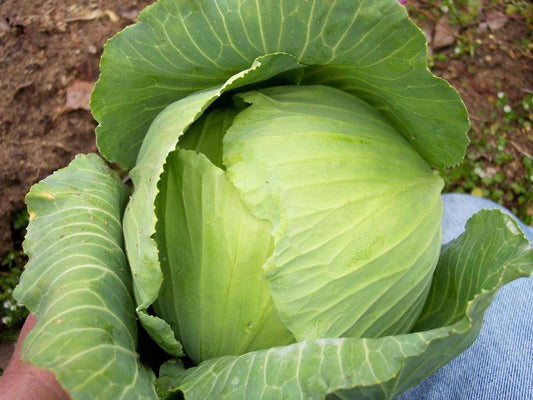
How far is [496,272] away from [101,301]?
0.84 meters

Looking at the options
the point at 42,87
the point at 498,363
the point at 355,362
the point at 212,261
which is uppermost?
the point at 42,87

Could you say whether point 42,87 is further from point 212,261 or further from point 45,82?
point 212,261

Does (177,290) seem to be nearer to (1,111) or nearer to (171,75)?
(171,75)

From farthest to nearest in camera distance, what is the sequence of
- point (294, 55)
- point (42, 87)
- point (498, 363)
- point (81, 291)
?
point (42, 87), point (498, 363), point (294, 55), point (81, 291)

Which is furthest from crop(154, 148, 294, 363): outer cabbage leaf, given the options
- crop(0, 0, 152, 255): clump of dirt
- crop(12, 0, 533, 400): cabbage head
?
crop(0, 0, 152, 255): clump of dirt

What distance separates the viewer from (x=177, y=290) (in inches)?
49.4

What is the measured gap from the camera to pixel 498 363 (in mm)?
1635

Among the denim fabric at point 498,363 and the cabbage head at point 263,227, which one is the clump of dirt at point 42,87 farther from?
the denim fabric at point 498,363

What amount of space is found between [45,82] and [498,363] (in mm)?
1844

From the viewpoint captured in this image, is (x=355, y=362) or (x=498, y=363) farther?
(x=498, y=363)

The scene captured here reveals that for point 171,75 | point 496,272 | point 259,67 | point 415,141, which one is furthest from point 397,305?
point 171,75

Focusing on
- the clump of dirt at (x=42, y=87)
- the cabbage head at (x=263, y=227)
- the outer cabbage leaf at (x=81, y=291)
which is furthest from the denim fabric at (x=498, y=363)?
the clump of dirt at (x=42, y=87)

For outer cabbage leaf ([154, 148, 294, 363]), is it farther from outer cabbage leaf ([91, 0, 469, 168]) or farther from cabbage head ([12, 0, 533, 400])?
outer cabbage leaf ([91, 0, 469, 168])

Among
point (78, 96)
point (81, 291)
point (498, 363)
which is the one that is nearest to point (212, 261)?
point (81, 291)
